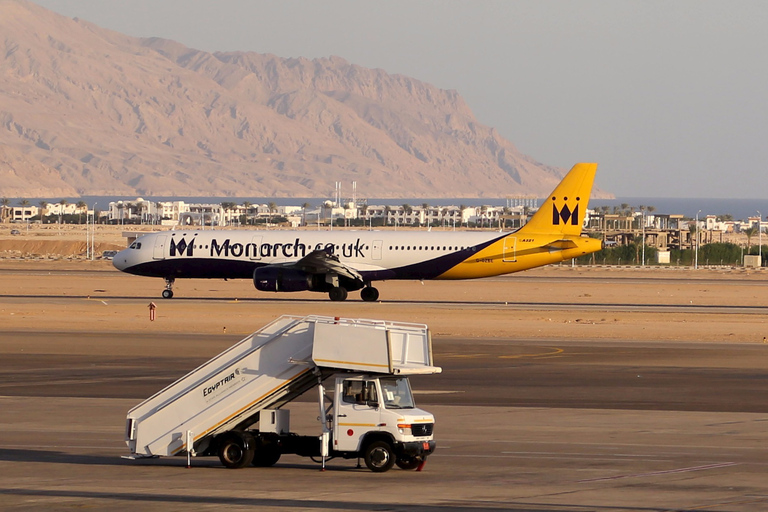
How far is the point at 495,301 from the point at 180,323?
72.6 feet

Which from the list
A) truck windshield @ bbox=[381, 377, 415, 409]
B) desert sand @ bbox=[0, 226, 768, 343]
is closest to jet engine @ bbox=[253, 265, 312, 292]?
desert sand @ bbox=[0, 226, 768, 343]

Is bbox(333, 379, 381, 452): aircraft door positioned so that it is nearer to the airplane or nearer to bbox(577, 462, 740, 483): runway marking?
bbox(577, 462, 740, 483): runway marking

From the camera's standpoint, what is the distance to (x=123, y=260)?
227 feet

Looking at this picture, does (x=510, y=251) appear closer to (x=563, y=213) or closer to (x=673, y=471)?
(x=563, y=213)

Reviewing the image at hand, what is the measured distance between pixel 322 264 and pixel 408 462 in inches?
1679

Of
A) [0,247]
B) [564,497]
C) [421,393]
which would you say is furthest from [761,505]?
[0,247]

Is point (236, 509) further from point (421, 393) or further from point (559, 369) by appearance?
point (559, 369)

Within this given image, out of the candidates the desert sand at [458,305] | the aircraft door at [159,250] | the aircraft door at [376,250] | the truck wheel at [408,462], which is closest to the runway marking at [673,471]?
the truck wheel at [408,462]

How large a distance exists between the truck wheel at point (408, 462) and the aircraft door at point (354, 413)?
2.82ft

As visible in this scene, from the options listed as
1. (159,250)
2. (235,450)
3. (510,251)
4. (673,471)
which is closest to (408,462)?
(235,450)

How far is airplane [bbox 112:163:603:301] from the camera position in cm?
6372

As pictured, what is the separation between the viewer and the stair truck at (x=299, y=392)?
20.3 metres

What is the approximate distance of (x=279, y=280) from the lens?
6303 centimetres

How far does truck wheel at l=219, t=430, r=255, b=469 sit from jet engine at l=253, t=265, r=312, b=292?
41643mm
